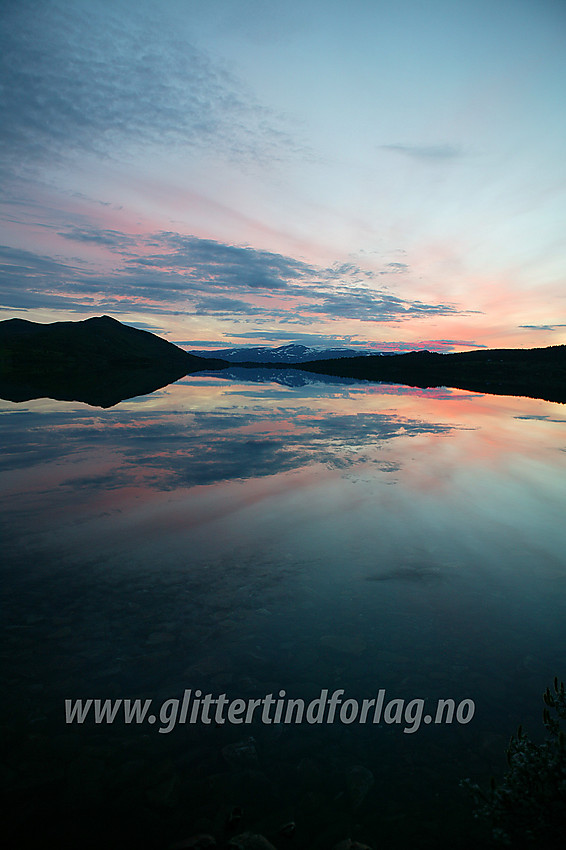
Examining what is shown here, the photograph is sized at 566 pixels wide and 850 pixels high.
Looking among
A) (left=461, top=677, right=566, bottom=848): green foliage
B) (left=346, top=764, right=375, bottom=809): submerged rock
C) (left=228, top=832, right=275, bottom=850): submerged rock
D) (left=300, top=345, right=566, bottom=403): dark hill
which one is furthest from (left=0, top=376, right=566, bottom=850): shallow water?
(left=300, top=345, right=566, bottom=403): dark hill

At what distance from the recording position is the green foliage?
12.9 ft

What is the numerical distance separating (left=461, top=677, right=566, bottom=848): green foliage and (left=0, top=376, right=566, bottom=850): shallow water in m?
0.44

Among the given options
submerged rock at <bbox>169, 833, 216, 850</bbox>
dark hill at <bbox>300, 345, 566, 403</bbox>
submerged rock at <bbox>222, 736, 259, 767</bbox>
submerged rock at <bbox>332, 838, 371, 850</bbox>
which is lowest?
submerged rock at <bbox>222, 736, 259, 767</bbox>

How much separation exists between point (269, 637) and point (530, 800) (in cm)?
429

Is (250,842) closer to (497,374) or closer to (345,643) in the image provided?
(345,643)

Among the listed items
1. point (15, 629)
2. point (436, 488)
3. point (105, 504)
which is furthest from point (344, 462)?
point (15, 629)

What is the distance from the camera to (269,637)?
24.2 feet

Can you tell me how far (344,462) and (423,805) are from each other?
1513 cm

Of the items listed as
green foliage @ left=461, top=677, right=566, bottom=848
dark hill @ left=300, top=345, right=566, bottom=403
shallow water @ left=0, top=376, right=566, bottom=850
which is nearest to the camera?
green foliage @ left=461, top=677, right=566, bottom=848

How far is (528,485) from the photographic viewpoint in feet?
54.4

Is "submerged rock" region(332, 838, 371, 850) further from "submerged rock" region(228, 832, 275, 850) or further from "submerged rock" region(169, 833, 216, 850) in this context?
"submerged rock" region(169, 833, 216, 850)

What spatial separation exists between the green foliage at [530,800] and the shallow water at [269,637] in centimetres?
44

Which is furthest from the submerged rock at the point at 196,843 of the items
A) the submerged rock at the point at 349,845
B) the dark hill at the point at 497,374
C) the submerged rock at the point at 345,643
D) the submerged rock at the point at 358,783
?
the dark hill at the point at 497,374

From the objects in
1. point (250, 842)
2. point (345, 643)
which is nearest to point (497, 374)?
point (345, 643)
